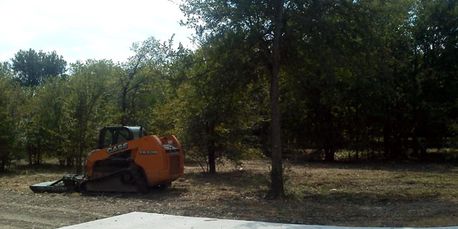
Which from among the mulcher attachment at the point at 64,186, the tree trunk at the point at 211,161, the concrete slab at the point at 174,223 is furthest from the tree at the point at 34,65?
the concrete slab at the point at 174,223

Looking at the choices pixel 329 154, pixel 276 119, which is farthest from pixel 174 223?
pixel 329 154

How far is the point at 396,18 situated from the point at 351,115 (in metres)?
17.5

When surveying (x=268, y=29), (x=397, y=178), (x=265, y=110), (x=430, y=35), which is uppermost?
(x=430, y=35)

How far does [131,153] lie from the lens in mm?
16797

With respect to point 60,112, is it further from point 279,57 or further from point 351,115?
point 279,57

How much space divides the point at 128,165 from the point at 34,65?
277 feet

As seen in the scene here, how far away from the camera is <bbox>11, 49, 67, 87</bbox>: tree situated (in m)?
94.2

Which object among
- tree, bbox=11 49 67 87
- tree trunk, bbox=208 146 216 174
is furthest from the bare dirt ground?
tree, bbox=11 49 67 87

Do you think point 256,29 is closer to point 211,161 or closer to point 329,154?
point 211,161

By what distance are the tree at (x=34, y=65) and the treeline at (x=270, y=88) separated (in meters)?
63.5

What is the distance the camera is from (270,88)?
15.8m

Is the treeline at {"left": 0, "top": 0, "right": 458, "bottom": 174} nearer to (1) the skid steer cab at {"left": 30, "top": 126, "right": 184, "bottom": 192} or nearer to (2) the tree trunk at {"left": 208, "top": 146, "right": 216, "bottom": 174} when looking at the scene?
(2) the tree trunk at {"left": 208, "top": 146, "right": 216, "bottom": 174}

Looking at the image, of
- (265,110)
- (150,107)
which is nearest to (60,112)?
(150,107)

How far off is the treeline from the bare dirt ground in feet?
9.26
